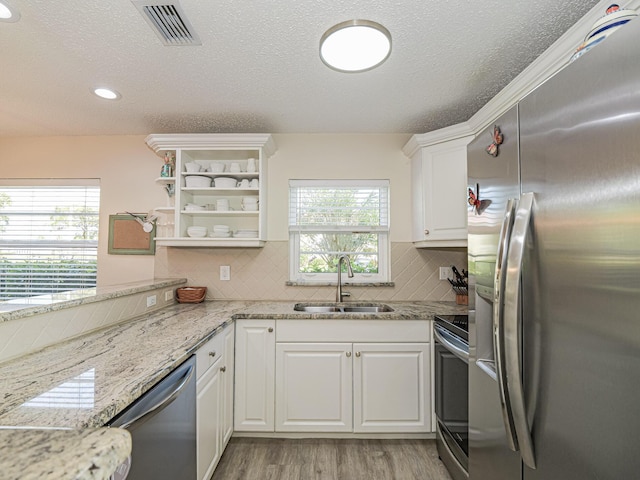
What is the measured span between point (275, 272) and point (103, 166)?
6.17 ft

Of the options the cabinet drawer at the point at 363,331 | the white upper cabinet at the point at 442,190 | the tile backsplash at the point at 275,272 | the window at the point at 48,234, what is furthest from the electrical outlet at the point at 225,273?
the white upper cabinet at the point at 442,190

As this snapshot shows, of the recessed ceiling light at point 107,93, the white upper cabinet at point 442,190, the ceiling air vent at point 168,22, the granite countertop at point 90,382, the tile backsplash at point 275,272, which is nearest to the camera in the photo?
the granite countertop at point 90,382

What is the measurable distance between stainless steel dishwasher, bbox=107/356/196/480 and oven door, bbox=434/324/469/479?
1350mm

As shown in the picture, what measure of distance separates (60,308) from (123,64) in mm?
1376

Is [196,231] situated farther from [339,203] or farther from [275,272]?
[339,203]

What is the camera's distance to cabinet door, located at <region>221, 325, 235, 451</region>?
1990mm

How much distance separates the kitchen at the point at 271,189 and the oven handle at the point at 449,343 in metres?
0.73

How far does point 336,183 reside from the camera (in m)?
2.93

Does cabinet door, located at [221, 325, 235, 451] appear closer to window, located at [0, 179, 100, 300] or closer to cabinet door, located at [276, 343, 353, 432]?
cabinet door, located at [276, 343, 353, 432]

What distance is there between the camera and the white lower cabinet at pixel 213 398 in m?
1.58

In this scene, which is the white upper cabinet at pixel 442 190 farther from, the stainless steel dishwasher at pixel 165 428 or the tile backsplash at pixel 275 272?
the stainless steel dishwasher at pixel 165 428

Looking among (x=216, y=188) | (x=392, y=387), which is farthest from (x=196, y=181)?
(x=392, y=387)

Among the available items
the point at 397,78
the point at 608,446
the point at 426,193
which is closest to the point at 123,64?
the point at 397,78

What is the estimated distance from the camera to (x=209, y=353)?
68.1 inches
